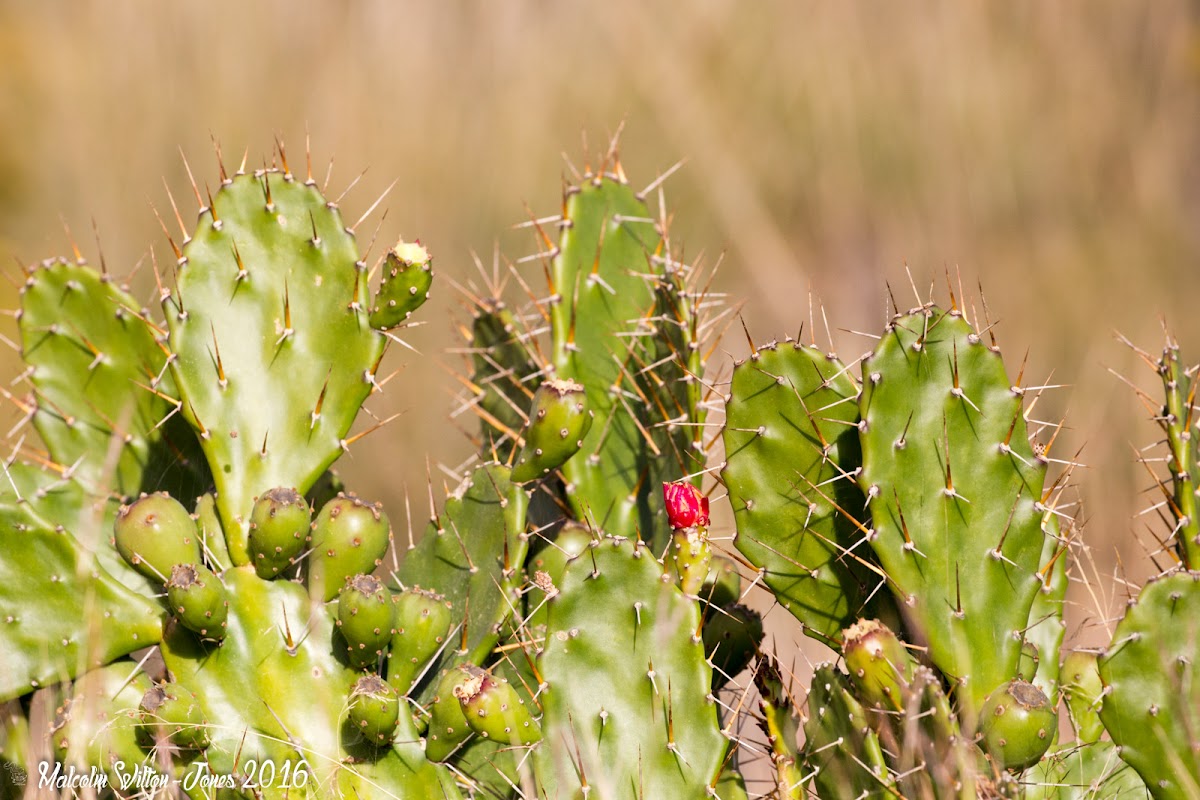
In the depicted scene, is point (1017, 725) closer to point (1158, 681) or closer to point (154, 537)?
point (1158, 681)

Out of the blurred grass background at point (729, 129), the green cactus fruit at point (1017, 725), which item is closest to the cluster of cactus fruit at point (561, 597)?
the green cactus fruit at point (1017, 725)

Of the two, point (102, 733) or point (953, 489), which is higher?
point (953, 489)

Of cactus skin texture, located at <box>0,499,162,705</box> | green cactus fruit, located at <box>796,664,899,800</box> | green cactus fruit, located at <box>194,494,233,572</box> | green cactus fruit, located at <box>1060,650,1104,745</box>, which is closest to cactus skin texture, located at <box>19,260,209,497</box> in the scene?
green cactus fruit, located at <box>194,494,233,572</box>

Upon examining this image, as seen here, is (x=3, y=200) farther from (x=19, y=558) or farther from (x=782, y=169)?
(x=19, y=558)

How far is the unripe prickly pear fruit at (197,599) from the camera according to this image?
1.77 metres

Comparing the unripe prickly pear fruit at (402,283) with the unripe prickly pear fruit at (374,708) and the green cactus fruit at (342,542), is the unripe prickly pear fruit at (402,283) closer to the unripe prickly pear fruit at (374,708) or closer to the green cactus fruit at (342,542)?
the green cactus fruit at (342,542)

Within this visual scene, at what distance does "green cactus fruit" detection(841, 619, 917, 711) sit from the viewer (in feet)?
5.46

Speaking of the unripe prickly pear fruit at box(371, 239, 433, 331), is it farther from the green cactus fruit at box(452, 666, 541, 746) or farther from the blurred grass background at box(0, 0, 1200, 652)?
the blurred grass background at box(0, 0, 1200, 652)

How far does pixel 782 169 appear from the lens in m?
6.08

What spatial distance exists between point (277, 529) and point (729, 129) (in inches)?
179

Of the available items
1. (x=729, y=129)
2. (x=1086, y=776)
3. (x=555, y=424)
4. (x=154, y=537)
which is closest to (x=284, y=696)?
(x=154, y=537)

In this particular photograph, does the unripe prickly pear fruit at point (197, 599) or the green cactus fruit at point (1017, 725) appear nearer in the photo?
the green cactus fruit at point (1017, 725)

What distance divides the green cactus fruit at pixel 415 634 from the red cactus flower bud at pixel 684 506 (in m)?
0.37

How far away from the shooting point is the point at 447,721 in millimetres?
1828
